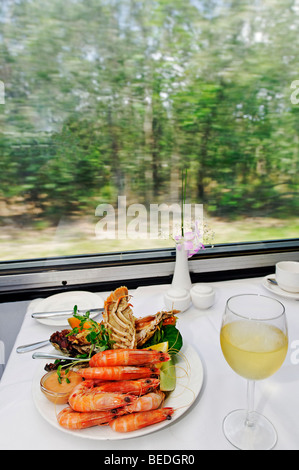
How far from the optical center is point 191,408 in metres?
0.60

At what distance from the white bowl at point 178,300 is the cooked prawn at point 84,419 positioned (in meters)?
0.41

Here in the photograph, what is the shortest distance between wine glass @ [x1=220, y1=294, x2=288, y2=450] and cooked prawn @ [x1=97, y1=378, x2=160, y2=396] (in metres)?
0.14

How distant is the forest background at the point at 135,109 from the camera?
1.04 meters

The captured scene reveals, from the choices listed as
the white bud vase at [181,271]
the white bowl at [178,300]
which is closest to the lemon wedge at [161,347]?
the white bowl at [178,300]

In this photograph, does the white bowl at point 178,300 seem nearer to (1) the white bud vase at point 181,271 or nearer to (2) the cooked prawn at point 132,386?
(1) the white bud vase at point 181,271

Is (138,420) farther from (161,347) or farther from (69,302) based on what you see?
(69,302)

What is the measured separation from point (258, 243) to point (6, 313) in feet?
3.46

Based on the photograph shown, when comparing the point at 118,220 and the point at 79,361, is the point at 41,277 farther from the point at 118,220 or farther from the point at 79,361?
the point at 79,361

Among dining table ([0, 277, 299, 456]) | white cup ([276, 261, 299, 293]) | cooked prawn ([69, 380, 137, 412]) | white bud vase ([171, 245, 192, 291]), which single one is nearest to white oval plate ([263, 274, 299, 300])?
white cup ([276, 261, 299, 293])

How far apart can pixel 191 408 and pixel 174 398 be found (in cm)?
4

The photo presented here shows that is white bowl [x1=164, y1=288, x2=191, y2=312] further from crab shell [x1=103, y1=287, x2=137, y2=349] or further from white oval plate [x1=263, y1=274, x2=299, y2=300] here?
white oval plate [x1=263, y1=274, x2=299, y2=300]

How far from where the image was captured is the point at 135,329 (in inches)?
28.4

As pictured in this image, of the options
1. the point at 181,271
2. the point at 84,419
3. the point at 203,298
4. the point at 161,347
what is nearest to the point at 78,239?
the point at 181,271

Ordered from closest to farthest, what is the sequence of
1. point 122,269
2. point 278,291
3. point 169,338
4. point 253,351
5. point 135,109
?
point 253,351, point 169,338, point 278,291, point 135,109, point 122,269
